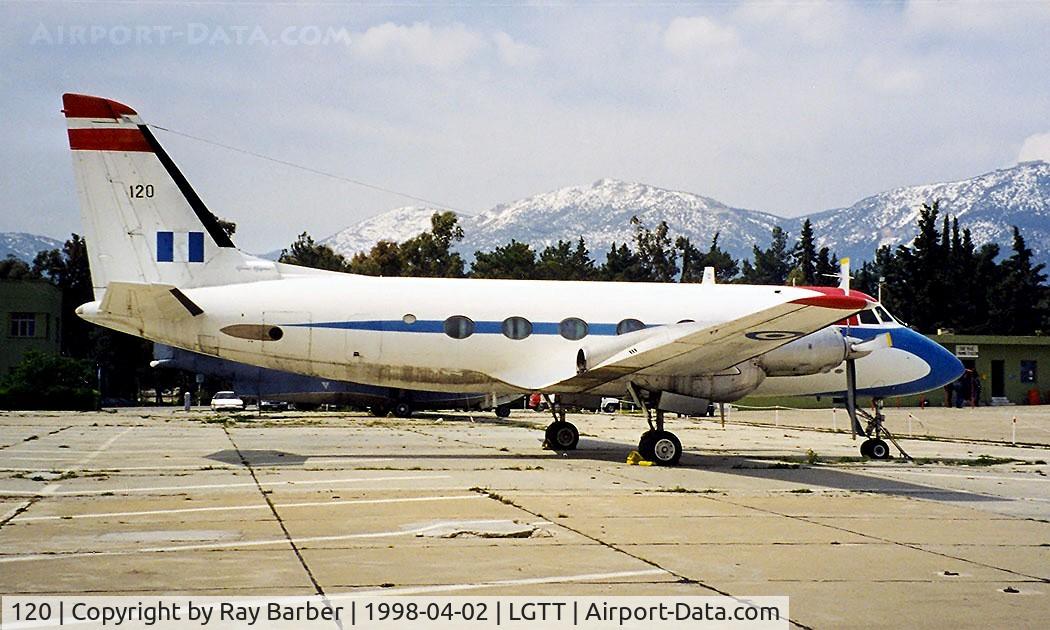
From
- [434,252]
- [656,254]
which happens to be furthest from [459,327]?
[656,254]

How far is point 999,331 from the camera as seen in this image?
89.9 m

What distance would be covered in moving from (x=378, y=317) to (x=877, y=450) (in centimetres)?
1087

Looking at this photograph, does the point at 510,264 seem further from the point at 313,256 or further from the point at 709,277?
the point at 709,277

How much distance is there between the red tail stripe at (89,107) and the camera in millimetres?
18891

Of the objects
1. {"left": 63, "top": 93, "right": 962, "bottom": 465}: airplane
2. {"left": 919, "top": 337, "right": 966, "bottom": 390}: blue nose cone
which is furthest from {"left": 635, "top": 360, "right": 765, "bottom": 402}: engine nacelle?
{"left": 919, "top": 337, "right": 966, "bottom": 390}: blue nose cone

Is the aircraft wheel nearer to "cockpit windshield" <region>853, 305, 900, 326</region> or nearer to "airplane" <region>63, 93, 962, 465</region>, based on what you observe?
"airplane" <region>63, 93, 962, 465</region>

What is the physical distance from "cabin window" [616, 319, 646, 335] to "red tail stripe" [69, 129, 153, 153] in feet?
32.5

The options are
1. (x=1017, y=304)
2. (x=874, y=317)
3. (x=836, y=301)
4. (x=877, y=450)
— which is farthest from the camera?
(x=1017, y=304)

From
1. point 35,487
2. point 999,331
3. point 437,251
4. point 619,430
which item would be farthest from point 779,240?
point 35,487

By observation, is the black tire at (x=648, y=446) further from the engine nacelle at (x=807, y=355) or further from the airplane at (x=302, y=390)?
the airplane at (x=302, y=390)

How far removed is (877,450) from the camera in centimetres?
2177

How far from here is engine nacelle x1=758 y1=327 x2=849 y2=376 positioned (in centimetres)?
1992

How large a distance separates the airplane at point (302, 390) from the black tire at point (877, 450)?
2116 centimetres

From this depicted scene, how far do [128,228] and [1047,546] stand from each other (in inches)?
639
